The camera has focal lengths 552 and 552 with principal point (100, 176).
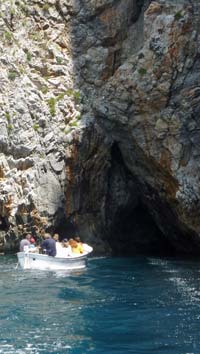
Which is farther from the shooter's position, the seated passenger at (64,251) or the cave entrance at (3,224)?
the cave entrance at (3,224)

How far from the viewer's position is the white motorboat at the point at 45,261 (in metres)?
23.6

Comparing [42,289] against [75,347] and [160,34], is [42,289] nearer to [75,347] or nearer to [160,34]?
[75,347]

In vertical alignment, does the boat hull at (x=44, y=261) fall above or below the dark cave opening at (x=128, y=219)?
below

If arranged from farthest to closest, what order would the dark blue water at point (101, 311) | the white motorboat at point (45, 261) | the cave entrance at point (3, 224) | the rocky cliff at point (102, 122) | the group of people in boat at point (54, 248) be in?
the cave entrance at point (3, 224)
the rocky cliff at point (102, 122)
the group of people in boat at point (54, 248)
the white motorboat at point (45, 261)
the dark blue water at point (101, 311)

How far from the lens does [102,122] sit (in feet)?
92.6

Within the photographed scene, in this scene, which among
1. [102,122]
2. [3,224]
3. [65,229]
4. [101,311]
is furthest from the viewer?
[3,224]

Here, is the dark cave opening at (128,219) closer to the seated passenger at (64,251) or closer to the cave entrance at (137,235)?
the cave entrance at (137,235)

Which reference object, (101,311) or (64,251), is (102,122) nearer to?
(64,251)

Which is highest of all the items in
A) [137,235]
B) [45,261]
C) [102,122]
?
[102,122]

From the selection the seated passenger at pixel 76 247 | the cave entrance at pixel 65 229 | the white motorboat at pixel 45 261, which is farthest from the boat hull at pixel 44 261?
the cave entrance at pixel 65 229

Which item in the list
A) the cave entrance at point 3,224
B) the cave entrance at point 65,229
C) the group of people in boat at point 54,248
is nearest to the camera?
the group of people in boat at point 54,248

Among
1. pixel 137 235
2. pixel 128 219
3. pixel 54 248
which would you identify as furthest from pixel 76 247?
pixel 137 235

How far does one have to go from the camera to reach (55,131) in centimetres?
2903

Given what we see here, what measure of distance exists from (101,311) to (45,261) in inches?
363
